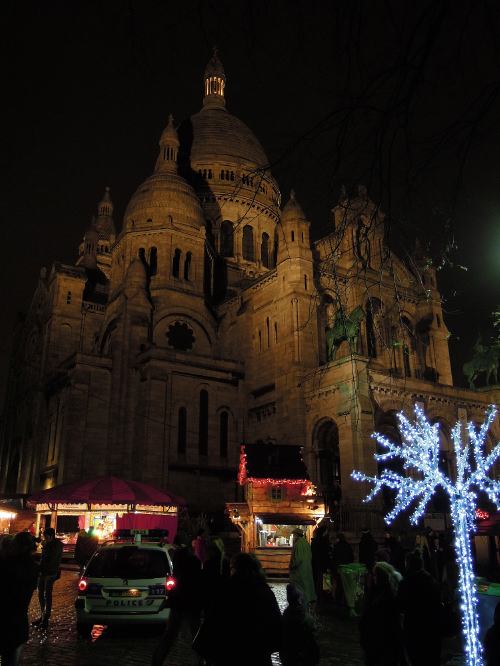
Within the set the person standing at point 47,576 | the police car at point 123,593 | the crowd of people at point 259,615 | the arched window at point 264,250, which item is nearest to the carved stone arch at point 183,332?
the arched window at point 264,250

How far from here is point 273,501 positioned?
2589 cm

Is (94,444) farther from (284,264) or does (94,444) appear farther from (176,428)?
(284,264)

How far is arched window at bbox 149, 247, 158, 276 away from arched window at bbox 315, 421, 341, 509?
19.1 m

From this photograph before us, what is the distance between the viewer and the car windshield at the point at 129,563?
11461 millimetres

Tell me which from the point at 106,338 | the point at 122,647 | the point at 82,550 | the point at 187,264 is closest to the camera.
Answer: the point at 122,647

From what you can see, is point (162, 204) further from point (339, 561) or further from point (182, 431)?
point (339, 561)

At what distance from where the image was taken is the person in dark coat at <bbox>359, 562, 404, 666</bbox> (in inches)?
254

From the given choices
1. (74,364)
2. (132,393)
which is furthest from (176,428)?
(74,364)

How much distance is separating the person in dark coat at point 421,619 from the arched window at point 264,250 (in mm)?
50527

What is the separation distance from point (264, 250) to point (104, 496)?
38.5 meters

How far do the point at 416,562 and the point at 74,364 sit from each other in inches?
1346

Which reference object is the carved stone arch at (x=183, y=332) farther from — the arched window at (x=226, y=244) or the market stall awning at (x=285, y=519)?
the market stall awning at (x=285, y=519)

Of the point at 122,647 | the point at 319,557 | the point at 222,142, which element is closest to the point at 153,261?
the point at 222,142

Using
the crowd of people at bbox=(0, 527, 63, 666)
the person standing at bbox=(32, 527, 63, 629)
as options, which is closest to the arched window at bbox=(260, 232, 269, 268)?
the person standing at bbox=(32, 527, 63, 629)
